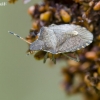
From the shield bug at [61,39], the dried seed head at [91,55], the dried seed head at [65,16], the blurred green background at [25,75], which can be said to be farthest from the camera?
the blurred green background at [25,75]

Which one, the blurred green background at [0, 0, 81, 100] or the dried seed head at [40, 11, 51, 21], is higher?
the dried seed head at [40, 11, 51, 21]

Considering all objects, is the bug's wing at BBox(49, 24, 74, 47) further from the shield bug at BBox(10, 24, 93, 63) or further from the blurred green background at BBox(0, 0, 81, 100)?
the blurred green background at BBox(0, 0, 81, 100)

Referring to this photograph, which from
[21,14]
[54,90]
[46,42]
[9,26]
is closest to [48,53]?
[46,42]

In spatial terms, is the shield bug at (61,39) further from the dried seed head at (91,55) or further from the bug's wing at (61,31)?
the dried seed head at (91,55)

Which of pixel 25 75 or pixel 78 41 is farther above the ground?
pixel 78 41

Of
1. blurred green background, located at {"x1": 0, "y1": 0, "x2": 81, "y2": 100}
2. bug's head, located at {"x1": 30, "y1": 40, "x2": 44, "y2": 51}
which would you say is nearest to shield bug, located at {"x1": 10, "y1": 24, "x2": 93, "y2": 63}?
bug's head, located at {"x1": 30, "y1": 40, "x2": 44, "y2": 51}

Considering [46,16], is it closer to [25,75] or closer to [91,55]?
[91,55]

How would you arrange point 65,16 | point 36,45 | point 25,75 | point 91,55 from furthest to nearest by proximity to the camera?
point 25,75
point 91,55
point 65,16
point 36,45

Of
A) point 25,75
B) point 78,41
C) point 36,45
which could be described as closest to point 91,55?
A: point 78,41

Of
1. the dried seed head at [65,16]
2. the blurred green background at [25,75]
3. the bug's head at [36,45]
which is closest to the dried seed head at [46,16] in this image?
the dried seed head at [65,16]
